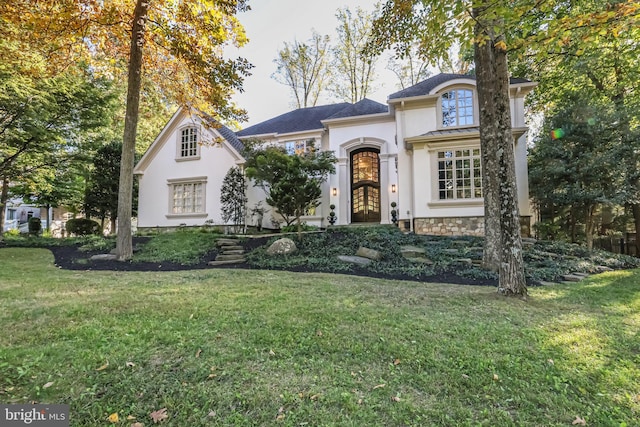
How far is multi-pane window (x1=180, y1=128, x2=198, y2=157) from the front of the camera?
48.2ft

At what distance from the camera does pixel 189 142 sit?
14812 millimetres

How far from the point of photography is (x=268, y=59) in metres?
23.8

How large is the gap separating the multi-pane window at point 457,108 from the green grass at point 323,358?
865 centimetres

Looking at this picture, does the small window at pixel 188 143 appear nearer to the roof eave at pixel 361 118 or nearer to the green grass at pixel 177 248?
the green grass at pixel 177 248

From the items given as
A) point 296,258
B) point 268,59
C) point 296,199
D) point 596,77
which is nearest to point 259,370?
point 296,258

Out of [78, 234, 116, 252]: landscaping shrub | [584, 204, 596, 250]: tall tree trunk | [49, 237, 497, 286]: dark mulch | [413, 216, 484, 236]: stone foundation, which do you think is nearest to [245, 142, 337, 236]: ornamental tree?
[49, 237, 497, 286]: dark mulch

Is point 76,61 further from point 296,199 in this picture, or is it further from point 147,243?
point 296,199

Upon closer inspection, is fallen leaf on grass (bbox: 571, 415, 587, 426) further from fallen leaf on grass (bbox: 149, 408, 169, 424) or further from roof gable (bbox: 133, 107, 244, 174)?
roof gable (bbox: 133, 107, 244, 174)

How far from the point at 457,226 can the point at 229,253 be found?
317 inches

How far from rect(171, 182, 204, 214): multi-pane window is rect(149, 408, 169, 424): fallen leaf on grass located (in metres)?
13.1

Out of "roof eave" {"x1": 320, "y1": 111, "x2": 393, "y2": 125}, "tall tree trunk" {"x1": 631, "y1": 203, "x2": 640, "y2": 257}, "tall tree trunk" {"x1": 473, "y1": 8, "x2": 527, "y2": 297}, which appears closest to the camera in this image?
"tall tree trunk" {"x1": 473, "y1": 8, "x2": 527, "y2": 297}

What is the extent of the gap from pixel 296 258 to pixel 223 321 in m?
5.15

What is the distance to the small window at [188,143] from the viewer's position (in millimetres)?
14703

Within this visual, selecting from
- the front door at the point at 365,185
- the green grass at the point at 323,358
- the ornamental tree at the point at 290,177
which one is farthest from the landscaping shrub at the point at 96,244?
the front door at the point at 365,185
